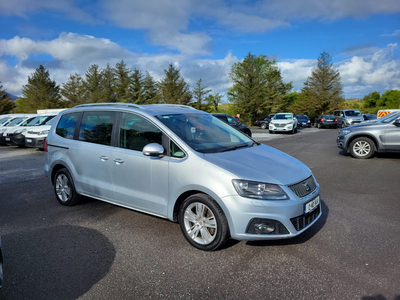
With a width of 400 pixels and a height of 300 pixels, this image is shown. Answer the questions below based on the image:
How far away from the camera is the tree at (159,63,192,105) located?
1976 inches

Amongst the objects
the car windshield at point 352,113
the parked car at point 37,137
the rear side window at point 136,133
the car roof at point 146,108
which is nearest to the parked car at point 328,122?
the car windshield at point 352,113

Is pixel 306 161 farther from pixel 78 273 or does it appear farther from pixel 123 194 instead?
pixel 78 273

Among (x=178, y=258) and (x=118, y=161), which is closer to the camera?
(x=178, y=258)

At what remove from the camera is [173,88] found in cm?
5112

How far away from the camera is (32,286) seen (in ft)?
9.44

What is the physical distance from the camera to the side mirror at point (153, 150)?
3682 mm

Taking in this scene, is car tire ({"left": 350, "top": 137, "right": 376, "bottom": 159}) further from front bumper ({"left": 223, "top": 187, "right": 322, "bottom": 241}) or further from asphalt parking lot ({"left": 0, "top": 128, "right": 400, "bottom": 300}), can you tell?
front bumper ({"left": 223, "top": 187, "right": 322, "bottom": 241})

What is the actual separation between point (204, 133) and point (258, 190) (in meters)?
1.36

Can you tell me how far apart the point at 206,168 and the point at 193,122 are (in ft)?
3.99

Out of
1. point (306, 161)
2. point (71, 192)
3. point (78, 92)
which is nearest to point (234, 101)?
point (78, 92)

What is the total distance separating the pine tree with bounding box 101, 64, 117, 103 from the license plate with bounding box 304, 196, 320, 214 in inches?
2152

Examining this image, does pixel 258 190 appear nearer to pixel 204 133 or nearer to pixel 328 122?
pixel 204 133

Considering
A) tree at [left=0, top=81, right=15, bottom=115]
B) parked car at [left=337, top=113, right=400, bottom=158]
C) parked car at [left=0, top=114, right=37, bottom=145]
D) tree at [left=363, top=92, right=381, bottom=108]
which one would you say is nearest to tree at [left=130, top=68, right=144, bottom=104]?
tree at [left=0, top=81, right=15, bottom=115]

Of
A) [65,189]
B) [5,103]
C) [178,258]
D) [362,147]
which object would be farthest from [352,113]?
[5,103]
